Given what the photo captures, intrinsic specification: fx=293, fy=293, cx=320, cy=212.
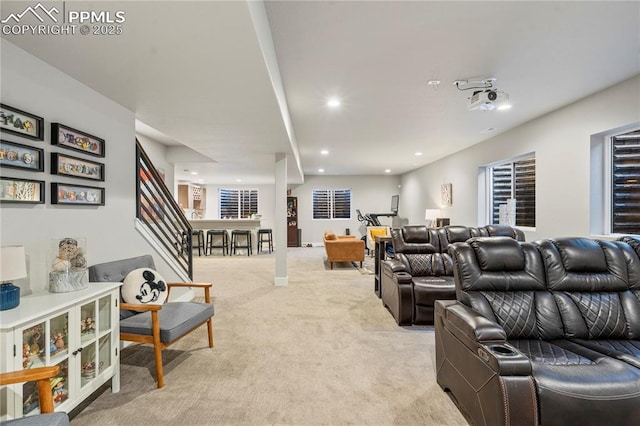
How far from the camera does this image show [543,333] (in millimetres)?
2018

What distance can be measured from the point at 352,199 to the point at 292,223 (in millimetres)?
2515

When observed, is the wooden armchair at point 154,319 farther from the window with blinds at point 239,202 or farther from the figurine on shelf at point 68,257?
the window with blinds at point 239,202

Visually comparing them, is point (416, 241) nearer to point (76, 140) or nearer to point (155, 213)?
point (155, 213)

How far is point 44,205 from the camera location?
6.98 ft

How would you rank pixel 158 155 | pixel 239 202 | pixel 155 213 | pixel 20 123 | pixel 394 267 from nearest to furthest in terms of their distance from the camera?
pixel 20 123
pixel 394 267
pixel 155 213
pixel 158 155
pixel 239 202

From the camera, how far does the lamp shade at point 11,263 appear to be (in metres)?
1.55

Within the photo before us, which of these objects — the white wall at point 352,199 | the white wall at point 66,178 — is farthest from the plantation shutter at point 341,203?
the white wall at point 66,178

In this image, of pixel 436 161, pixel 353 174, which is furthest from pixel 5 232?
pixel 353 174

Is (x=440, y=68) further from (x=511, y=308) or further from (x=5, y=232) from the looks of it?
(x=5, y=232)

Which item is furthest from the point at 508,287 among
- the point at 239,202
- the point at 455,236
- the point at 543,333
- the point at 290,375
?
the point at 239,202

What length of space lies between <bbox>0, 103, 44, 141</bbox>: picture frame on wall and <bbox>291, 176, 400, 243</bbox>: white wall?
9415 millimetres

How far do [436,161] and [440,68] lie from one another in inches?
222

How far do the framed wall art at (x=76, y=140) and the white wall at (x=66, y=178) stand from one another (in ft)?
0.14

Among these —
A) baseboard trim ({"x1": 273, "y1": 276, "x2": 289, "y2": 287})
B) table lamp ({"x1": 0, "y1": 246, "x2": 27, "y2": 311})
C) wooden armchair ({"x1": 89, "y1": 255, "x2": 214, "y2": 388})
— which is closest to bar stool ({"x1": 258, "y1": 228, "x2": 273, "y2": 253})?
baseboard trim ({"x1": 273, "y1": 276, "x2": 289, "y2": 287})
